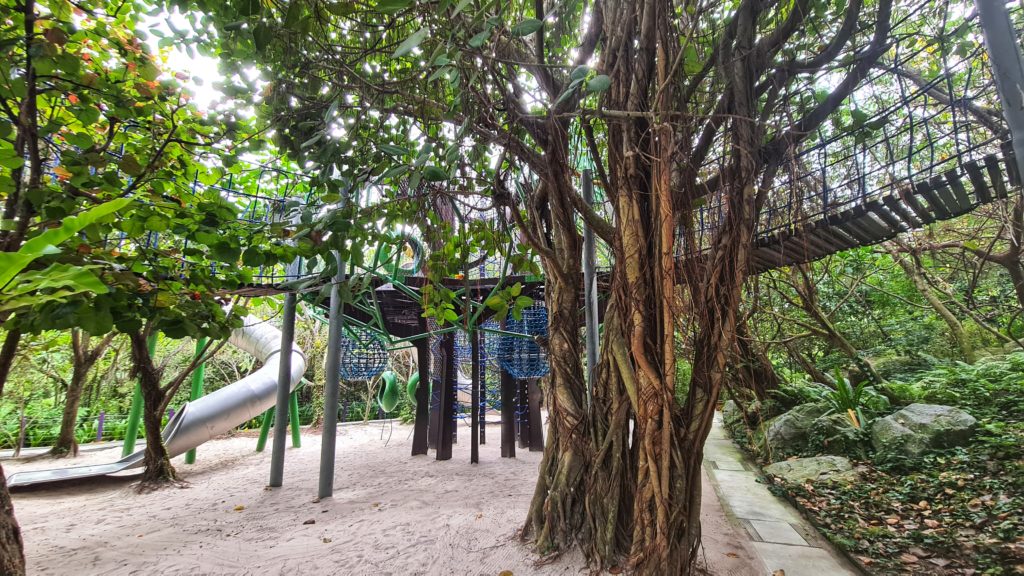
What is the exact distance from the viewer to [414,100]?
2.05 meters

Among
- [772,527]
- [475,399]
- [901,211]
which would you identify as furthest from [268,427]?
[901,211]

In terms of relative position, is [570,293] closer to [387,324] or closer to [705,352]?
[705,352]

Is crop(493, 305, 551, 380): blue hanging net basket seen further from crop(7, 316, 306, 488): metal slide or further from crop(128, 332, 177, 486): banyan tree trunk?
crop(128, 332, 177, 486): banyan tree trunk

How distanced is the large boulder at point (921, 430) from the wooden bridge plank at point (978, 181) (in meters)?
2.35

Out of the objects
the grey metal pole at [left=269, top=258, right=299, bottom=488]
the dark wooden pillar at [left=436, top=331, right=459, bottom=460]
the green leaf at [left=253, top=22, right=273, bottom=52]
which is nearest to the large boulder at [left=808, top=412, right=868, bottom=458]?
the dark wooden pillar at [left=436, top=331, right=459, bottom=460]

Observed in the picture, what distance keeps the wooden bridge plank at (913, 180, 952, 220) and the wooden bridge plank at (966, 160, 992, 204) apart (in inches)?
5.3

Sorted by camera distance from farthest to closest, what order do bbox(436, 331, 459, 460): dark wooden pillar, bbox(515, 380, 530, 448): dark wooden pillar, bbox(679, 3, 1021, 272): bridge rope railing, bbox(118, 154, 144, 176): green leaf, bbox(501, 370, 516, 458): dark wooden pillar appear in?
bbox(515, 380, 530, 448): dark wooden pillar < bbox(501, 370, 516, 458): dark wooden pillar < bbox(436, 331, 459, 460): dark wooden pillar < bbox(679, 3, 1021, 272): bridge rope railing < bbox(118, 154, 144, 176): green leaf

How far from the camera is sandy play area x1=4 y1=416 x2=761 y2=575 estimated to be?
7.22ft

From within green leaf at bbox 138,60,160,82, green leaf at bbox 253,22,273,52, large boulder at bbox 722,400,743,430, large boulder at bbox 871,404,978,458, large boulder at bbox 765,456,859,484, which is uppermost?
green leaf at bbox 138,60,160,82

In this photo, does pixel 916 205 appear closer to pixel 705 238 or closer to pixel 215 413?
pixel 705 238

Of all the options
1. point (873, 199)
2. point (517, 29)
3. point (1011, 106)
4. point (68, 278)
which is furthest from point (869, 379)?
point (68, 278)

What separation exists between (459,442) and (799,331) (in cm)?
505

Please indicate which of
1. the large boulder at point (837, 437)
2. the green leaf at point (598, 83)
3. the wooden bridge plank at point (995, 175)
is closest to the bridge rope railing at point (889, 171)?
the wooden bridge plank at point (995, 175)

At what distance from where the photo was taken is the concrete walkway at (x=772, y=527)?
2127mm
